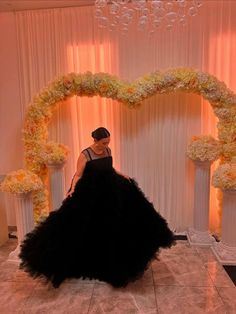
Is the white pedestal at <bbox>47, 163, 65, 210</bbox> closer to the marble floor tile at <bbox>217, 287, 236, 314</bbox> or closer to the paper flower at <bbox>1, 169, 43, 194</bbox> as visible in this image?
the paper flower at <bbox>1, 169, 43, 194</bbox>

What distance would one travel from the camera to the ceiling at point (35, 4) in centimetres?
332

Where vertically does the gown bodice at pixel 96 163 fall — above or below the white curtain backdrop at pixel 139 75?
below

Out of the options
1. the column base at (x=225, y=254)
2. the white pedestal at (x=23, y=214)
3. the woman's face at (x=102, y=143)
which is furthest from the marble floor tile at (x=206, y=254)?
the white pedestal at (x=23, y=214)

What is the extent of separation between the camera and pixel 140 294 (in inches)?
101

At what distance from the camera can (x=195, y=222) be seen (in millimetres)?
3555

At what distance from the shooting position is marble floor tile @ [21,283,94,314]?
240cm

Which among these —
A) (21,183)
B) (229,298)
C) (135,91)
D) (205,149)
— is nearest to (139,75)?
(135,91)

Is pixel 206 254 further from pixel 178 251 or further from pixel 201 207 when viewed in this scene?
pixel 201 207

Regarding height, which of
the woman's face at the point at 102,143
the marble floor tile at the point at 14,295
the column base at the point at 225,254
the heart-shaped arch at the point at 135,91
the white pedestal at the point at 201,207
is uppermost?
the heart-shaped arch at the point at 135,91

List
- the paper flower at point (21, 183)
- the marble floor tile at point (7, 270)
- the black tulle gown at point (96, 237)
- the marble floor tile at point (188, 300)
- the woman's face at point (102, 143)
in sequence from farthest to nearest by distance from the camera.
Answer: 1. the paper flower at point (21, 183)
2. the marble floor tile at point (7, 270)
3. the woman's face at point (102, 143)
4. the black tulle gown at point (96, 237)
5. the marble floor tile at point (188, 300)

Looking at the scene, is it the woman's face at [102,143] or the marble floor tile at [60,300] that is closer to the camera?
the marble floor tile at [60,300]

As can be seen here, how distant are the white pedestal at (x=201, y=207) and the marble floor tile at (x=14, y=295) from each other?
6.76ft

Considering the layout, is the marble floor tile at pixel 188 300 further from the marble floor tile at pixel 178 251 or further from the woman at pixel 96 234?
the marble floor tile at pixel 178 251

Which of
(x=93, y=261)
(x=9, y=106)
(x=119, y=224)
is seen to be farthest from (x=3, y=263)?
(x=9, y=106)
